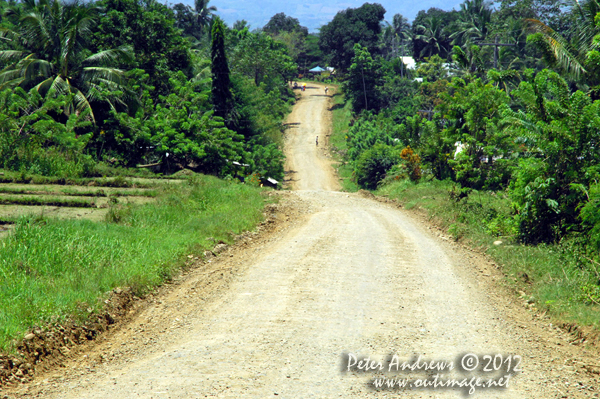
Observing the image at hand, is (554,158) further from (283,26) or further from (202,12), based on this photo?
(283,26)

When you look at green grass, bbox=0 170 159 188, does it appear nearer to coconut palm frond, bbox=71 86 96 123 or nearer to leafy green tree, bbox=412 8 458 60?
coconut palm frond, bbox=71 86 96 123

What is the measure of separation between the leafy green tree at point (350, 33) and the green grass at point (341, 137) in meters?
5.94

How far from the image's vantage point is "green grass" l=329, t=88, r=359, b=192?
47.1 metres

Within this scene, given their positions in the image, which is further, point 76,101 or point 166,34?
point 166,34

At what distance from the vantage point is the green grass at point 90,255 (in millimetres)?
7664

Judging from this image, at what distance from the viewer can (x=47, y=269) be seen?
30.4ft

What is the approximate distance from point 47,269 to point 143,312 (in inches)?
77.4

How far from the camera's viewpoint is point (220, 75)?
39.2 metres

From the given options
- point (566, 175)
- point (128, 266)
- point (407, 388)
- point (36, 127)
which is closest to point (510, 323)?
point (407, 388)

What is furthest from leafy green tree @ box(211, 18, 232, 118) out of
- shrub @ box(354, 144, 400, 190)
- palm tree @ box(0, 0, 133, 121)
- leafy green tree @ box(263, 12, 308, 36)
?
leafy green tree @ box(263, 12, 308, 36)

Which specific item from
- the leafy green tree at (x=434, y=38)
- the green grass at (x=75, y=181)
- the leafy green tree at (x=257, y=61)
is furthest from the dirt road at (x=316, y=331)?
the leafy green tree at (x=434, y=38)

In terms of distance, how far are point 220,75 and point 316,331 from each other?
3394 centimetres

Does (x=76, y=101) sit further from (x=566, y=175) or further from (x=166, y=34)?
(x=566, y=175)

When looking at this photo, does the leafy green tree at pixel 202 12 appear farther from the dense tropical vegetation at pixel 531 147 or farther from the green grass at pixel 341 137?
the dense tropical vegetation at pixel 531 147
